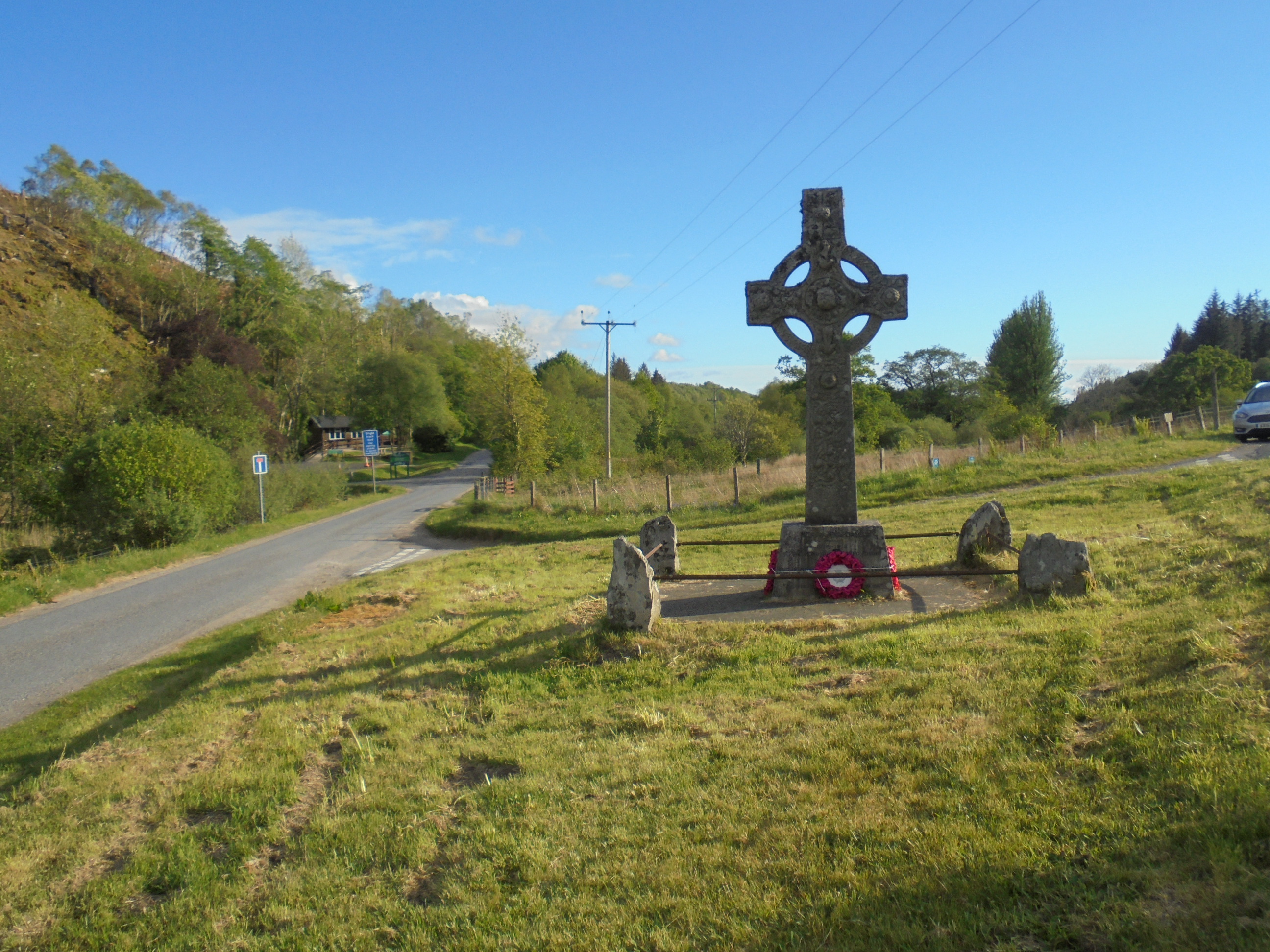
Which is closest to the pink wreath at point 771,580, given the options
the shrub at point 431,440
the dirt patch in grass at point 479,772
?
the dirt patch in grass at point 479,772

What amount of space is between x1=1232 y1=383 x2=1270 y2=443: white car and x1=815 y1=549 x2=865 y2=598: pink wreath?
21.9m

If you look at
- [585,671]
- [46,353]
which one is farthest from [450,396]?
[585,671]

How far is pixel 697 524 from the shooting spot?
20.0 m

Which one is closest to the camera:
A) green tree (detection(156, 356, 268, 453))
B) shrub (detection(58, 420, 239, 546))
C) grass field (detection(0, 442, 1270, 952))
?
grass field (detection(0, 442, 1270, 952))

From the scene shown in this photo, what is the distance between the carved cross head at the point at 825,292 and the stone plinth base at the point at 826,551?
190cm

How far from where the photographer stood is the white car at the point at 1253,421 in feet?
76.1

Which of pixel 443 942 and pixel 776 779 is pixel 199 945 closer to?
pixel 443 942

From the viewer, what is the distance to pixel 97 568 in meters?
18.1

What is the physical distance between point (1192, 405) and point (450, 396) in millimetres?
69783

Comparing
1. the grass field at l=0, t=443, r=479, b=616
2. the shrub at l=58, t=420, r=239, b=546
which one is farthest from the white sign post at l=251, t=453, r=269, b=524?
the shrub at l=58, t=420, r=239, b=546

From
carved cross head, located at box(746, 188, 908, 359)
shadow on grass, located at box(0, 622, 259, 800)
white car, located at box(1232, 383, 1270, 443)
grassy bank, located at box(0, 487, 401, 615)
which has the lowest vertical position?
shadow on grass, located at box(0, 622, 259, 800)

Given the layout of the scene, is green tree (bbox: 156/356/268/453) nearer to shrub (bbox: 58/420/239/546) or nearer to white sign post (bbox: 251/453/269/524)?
white sign post (bbox: 251/453/269/524)

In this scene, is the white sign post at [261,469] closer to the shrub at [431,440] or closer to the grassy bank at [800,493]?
the grassy bank at [800,493]

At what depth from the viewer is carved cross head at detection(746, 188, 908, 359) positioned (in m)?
8.58
